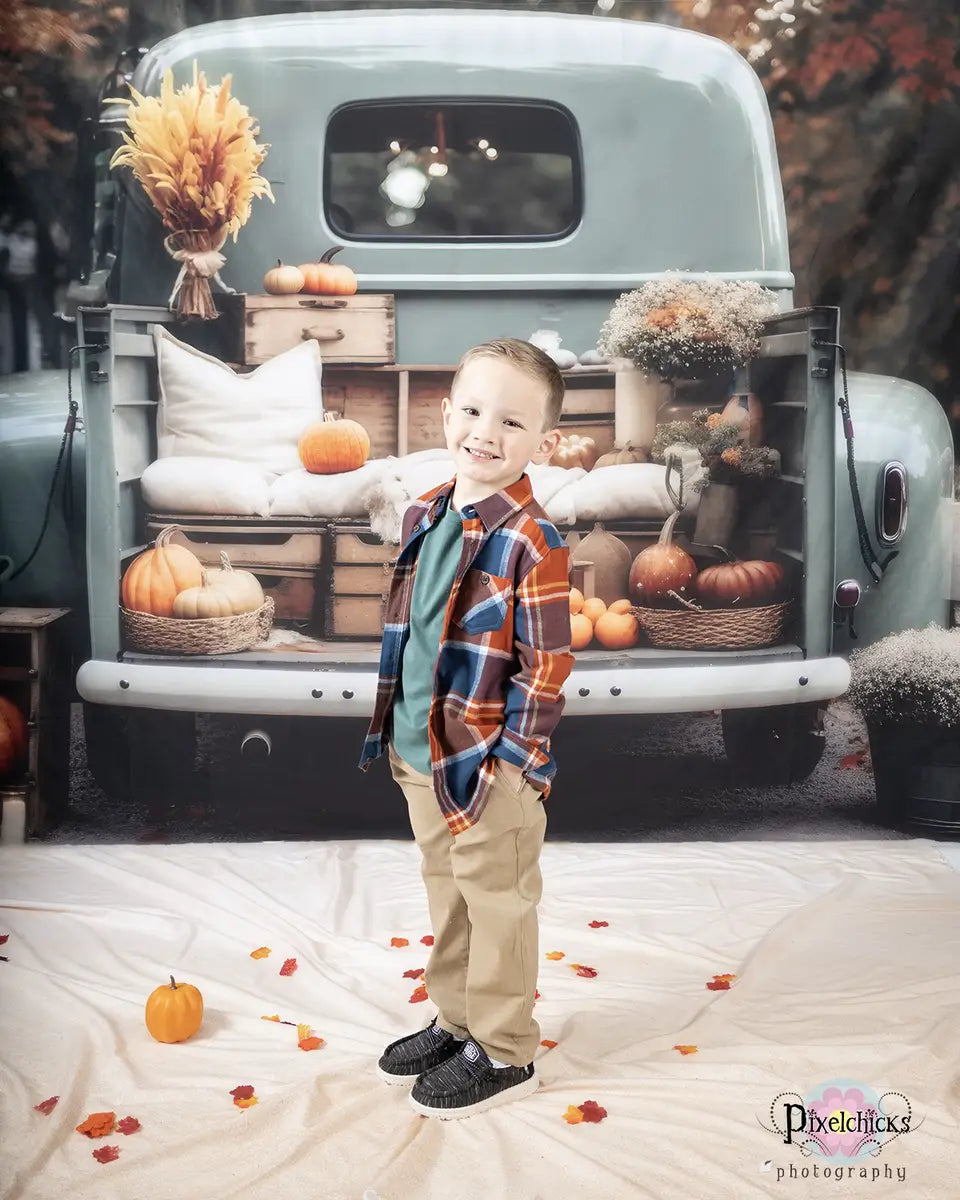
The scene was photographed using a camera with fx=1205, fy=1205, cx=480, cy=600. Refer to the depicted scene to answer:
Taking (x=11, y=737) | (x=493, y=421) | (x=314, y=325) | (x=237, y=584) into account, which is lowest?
(x=11, y=737)

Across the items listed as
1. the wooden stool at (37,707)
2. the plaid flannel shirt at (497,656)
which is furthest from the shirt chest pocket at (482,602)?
the wooden stool at (37,707)

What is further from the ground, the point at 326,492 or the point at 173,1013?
the point at 326,492

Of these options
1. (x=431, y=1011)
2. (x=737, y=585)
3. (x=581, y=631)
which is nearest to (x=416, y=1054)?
(x=431, y=1011)

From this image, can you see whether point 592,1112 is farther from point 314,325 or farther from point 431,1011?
point 314,325

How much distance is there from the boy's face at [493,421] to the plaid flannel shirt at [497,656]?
0.17 ft

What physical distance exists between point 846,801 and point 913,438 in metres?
1.10

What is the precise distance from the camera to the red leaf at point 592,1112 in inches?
83.7

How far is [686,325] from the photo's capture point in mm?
3346

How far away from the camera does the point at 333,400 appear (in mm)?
3369

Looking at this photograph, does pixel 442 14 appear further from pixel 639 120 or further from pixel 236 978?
pixel 236 978

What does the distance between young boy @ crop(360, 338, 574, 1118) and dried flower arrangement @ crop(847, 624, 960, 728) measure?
1.72m

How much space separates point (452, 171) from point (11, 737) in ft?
6.59

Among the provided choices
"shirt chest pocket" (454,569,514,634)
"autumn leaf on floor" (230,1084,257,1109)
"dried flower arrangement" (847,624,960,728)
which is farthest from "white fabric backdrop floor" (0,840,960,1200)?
"shirt chest pocket" (454,569,514,634)

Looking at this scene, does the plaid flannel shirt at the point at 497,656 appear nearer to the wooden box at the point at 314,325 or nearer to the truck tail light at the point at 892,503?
the wooden box at the point at 314,325
